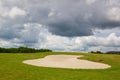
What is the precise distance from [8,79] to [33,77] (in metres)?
1.97

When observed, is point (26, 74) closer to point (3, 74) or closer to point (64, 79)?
point (3, 74)

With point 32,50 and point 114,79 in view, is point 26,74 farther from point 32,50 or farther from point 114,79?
point 32,50

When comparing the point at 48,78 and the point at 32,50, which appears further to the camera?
the point at 32,50

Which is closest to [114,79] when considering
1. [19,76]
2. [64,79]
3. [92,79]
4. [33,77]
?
[92,79]

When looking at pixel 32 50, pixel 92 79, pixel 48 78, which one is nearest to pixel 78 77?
pixel 92 79

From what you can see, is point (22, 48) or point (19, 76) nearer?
point (19, 76)

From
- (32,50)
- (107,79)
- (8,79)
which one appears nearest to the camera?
(8,79)

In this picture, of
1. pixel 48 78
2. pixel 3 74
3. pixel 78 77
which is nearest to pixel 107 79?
pixel 78 77

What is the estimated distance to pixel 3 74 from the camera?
19.6 meters

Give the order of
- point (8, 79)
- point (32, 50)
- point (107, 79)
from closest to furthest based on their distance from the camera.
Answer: point (8, 79) → point (107, 79) → point (32, 50)

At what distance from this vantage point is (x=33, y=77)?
18594 mm

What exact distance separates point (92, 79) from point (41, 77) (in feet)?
13.4

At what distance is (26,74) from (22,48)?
212 ft

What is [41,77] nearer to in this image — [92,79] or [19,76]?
[19,76]
